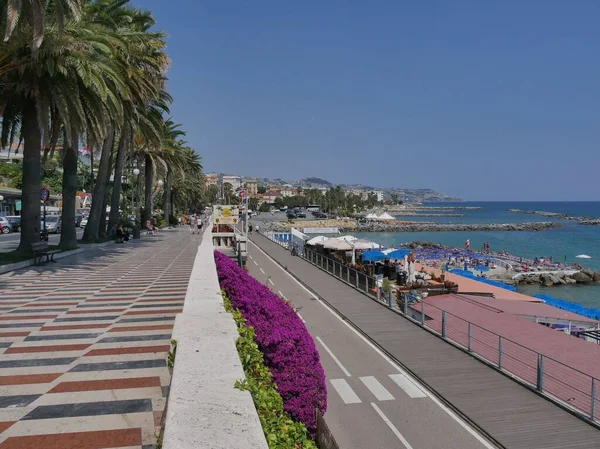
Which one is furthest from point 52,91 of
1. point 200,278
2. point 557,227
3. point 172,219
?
point 557,227

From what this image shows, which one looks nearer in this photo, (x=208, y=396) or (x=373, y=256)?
(x=208, y=396)

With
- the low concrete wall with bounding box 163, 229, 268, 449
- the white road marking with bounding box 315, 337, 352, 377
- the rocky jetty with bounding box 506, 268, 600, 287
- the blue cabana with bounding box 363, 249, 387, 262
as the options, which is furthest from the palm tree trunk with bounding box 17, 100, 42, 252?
the rocky jetty with bounding box 506, 268, 600, 287

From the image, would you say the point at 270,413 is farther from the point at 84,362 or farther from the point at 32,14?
the point at 32,14

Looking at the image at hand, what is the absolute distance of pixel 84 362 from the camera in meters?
6.20

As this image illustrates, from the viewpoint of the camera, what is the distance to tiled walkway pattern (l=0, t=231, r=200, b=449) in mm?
4184

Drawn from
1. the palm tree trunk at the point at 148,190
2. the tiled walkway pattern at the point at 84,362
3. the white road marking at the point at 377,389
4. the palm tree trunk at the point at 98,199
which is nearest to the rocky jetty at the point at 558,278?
the palm tree trunk at the point at 148,190

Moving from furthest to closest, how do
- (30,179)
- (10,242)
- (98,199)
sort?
(98,199) < (10,242) < (30,179)

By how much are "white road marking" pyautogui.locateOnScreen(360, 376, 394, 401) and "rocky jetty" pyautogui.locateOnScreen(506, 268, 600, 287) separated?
38.3 m

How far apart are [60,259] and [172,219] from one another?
40231 millimetres

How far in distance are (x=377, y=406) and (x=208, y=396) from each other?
27.5 feet

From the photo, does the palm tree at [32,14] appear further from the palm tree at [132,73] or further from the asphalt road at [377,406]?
the asphalt road at [377,406]

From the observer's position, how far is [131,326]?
8078mm

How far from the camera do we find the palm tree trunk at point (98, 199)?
28167mm

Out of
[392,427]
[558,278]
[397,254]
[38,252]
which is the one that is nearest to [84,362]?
[392,427]
